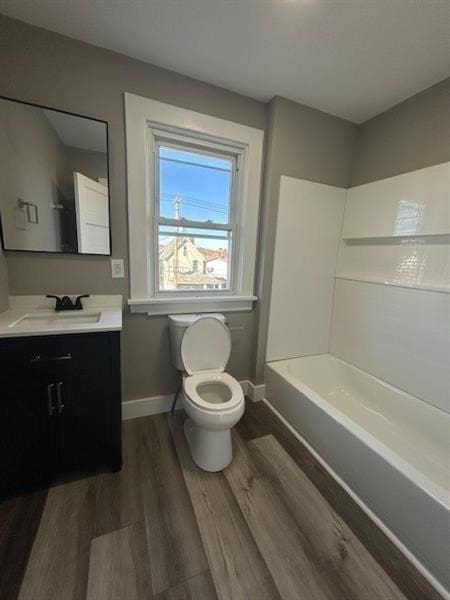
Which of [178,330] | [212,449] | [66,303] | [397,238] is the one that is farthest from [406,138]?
[66,303]

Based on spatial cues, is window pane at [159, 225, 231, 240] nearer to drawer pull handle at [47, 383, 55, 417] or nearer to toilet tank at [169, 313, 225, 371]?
toilet tank at [169, 313, 225, 371]

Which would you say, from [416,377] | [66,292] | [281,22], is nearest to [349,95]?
[281,22]

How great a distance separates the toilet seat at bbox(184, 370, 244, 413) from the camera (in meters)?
1.39

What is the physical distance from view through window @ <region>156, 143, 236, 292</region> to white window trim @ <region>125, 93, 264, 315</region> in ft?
0.31

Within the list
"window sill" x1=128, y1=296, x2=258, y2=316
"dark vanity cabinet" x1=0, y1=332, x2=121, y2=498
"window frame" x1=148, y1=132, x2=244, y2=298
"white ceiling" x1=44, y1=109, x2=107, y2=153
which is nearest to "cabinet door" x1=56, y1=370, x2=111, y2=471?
"dark vanity cabinet" x1=0, y1=332, x2=121, y2=498

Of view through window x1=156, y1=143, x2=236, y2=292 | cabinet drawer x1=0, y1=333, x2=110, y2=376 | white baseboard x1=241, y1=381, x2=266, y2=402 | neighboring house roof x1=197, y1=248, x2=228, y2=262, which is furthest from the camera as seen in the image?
white baseboard x1=241, y1=381, x2=266, y2=402

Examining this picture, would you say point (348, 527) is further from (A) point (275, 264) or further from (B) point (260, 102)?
(B) point (260, 102)

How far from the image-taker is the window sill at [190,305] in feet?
5.65

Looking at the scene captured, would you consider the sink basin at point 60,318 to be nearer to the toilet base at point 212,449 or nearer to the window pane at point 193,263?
the window pane at point 193,263

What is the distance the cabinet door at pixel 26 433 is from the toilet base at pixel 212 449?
0.75 meters

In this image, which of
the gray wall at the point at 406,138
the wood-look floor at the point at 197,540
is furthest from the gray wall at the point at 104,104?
the gray wall at the point at 406,138

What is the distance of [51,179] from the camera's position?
1.41 metres

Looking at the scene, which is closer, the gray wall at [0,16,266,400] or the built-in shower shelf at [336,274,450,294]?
the gray wall at [0,16,266,400]

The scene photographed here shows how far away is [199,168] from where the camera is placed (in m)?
1.83
